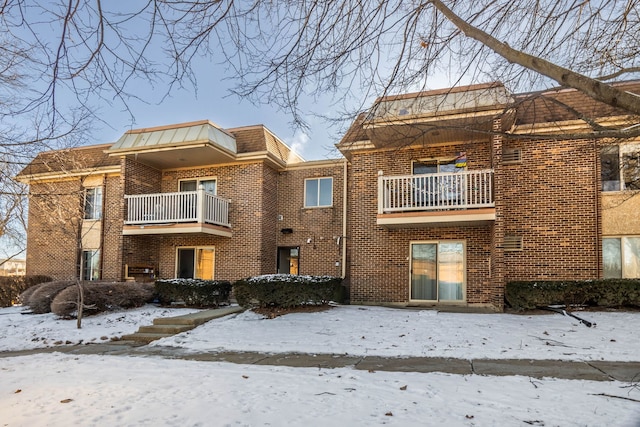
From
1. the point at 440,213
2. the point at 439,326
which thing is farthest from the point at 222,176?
the point at 439,326

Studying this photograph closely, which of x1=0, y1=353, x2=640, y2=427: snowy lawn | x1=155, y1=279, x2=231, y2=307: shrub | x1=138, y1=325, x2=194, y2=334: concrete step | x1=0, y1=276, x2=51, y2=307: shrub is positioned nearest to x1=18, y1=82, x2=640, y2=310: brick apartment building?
x1=0, y1=276, x2=51, y2=307: shrub

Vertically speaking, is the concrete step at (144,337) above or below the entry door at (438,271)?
below

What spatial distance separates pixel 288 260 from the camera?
16.9m

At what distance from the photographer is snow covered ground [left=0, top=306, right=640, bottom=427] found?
4191 millimetres

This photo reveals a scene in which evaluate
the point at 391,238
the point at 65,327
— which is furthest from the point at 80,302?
the point at 391,238

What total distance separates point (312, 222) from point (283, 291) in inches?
178

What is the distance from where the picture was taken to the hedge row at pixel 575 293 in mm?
10695

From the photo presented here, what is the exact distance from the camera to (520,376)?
575cm

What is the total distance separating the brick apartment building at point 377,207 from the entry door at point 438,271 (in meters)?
0.04

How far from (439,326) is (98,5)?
8538 mm

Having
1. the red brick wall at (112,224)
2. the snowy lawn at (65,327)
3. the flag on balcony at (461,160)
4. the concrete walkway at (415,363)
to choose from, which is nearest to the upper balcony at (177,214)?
the red brick wall at (112,224)

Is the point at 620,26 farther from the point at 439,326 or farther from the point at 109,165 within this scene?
the point at 109,165

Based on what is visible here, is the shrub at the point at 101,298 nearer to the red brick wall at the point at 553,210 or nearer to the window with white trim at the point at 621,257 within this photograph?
the red brick wall at the point at 553,210

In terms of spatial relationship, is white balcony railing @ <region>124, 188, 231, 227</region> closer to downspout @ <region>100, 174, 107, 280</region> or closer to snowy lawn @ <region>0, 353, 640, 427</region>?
downspout @ <region>100, 174, 107, 280</region>
